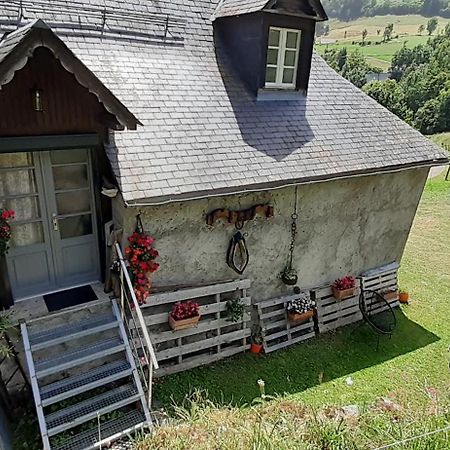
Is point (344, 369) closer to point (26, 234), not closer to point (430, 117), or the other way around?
point (26, 234)

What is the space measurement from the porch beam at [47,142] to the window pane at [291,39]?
17.2ft

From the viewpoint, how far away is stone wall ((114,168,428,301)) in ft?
24.6

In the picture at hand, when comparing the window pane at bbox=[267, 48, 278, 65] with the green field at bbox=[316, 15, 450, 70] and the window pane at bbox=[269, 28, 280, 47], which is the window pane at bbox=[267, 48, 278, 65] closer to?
the window pane at bbox=[269, 28, 280, 47]

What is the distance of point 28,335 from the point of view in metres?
6.53

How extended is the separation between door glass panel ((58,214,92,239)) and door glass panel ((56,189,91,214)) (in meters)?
0.15

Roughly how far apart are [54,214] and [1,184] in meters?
0.94

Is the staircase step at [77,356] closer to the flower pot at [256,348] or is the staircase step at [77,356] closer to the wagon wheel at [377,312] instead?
the flower pot at [256,348]

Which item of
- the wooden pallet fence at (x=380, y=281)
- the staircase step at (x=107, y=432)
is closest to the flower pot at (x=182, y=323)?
the staircase step at (x=107, y=432)

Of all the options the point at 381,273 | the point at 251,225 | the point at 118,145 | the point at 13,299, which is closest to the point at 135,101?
the point at 118,145

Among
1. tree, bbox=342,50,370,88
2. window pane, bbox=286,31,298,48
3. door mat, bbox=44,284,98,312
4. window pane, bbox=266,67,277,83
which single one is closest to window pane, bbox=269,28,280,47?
window pane, bbox=286,31,298,48

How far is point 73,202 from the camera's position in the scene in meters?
7.22

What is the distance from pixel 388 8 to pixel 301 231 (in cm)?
18449

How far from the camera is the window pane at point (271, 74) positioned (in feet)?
30.8

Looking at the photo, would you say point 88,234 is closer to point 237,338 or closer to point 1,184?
point 1,184
